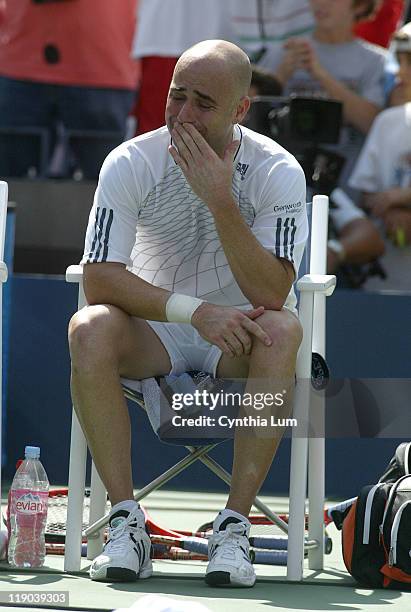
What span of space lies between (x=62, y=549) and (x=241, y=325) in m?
0.99

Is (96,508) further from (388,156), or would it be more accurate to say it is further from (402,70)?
(402,70)

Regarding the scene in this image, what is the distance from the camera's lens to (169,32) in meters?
6.74

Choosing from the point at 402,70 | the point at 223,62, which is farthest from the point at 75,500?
the point at 402,70

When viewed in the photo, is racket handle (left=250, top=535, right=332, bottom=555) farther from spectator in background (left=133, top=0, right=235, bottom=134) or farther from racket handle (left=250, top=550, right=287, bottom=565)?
spectator in background (left=133, top=0, right=235, bottom=134)

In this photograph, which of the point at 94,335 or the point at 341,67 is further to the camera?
the point at 341,67

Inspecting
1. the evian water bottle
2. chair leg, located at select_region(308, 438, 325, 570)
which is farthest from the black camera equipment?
the evian water bottle

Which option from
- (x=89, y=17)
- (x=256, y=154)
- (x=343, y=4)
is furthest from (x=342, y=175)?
(x=256, y=154)

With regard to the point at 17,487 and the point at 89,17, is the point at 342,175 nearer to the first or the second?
the point at 89,17

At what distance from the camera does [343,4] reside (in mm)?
6660

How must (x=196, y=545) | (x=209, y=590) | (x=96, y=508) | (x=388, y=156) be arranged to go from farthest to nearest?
(x=388, y=156) → (x=96, y=508) → (x=196, y=545) → (x=209, y=590)

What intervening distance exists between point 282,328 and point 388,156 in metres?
3.00

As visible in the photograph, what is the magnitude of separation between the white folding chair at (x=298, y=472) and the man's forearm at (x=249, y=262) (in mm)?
105

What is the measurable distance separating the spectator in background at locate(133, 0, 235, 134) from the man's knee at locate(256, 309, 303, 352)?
3242mm

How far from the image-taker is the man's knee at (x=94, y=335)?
361 centimetres
